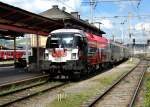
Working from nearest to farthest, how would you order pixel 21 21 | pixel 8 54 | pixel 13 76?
1. pixel 21 21
2. pixel 13 76
3. pixel 8 54

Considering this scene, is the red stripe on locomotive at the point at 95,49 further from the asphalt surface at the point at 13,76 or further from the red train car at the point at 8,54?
the red train car at the point at 8,54

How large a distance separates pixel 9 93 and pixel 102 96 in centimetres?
402

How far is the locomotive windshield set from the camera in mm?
24734

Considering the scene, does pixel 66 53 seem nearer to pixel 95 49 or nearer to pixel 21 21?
pixel 21 21

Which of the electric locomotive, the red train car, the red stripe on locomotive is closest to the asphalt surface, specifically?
the electric locomotive

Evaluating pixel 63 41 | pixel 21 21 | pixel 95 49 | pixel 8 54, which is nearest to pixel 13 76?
pixel 21 21

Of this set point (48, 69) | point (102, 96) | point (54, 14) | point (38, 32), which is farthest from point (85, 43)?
point (54, 14)

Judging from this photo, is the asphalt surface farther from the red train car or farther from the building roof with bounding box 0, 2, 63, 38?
the red train car

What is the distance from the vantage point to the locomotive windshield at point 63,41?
81.1ft

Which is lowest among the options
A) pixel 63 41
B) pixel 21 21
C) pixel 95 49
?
pixel 95 49

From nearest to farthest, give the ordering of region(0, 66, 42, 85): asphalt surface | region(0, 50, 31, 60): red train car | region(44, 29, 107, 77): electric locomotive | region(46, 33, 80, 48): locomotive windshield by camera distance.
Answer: region(0, 66, 42, 85): asphalt surface
region(44, 29, 107, 77): electric locomotive
region(46, 33, 80, 48): locomotive windshield
region(0, 50, 31, 60): red train car

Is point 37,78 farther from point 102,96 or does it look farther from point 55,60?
point 102,96

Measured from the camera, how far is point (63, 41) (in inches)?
981

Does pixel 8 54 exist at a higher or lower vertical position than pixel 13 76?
higher
